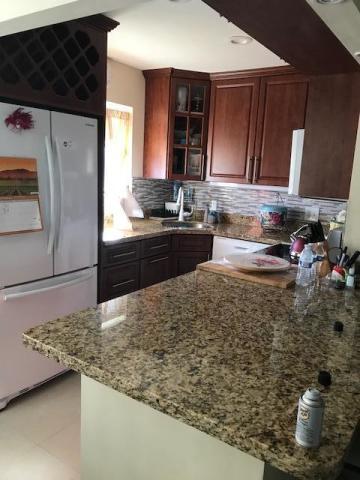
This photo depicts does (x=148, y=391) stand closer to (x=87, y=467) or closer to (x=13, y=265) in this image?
(x=87, y=467)

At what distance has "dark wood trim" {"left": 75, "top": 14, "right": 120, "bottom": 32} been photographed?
2428mm

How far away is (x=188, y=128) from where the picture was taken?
3.82 meters

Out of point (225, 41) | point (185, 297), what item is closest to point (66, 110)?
point (225, 41)

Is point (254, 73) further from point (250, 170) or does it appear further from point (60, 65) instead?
point (60, 65)

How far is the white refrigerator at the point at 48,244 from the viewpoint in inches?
86.0

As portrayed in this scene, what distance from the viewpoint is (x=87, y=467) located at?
135 cm

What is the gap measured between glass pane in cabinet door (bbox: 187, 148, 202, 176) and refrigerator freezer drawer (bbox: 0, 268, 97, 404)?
5.70ft

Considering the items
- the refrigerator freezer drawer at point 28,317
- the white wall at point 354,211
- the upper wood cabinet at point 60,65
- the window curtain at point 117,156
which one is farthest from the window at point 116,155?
the white wall at point 354,211

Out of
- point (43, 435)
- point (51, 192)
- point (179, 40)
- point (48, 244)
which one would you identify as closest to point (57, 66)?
point (51, 192)

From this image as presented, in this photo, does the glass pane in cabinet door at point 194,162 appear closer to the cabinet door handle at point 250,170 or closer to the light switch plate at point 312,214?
the cabinet door handle at point 250,170

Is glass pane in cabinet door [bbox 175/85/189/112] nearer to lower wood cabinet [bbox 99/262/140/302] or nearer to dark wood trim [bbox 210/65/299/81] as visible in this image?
dark wood trim [bbox 210/65/299/81]

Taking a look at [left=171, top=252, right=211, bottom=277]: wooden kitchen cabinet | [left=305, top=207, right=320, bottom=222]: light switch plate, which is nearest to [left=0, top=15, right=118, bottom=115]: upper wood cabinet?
[left=171, top=252, right=211, bottom=277]: wooden kitchen cabinet

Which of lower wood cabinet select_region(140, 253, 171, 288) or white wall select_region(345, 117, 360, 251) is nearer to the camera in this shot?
white wall select_region(345, 117, 360, 251)

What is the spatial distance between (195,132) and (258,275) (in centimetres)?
230
